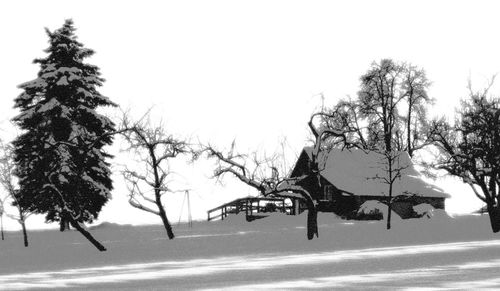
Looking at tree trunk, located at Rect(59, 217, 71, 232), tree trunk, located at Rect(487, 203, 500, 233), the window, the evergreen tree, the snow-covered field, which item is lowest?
the snow-covered field

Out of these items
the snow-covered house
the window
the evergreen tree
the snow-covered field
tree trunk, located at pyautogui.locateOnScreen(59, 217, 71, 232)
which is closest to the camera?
the snow-covered field

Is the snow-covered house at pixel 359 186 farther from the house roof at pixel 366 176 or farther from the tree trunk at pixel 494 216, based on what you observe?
the tree trunk at pixel 494 216

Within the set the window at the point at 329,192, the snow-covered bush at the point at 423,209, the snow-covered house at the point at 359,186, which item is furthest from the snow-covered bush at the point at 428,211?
the window at the point at 329,192

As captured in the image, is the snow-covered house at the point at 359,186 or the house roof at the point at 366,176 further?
the house roof at the point at 366,176

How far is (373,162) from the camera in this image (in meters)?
56.8

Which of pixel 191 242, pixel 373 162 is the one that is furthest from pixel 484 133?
pixel 373 162

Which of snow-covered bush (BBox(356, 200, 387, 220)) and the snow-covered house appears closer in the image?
snow-covered bush (BBox(356, 200, 387, 220))

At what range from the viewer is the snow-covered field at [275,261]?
16109 mm

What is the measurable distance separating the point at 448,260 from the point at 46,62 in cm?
3559

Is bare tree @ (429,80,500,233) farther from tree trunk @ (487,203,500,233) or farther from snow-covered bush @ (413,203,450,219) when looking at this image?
snow-covered bush @ (413,203,450,219)

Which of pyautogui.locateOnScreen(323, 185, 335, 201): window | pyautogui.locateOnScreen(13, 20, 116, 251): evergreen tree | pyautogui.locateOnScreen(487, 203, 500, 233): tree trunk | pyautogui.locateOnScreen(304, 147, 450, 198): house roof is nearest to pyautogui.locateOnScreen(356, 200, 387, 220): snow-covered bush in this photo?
pyautogui.locateOnScreen(304, 147, 450, 198): house roof

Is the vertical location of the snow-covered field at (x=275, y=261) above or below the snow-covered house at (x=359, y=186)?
below

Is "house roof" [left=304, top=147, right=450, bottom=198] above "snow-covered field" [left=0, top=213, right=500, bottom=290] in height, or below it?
above

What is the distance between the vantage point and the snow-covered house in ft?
169
